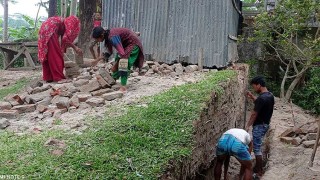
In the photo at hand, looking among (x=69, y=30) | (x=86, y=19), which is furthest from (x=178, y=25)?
(x=86, y=19)

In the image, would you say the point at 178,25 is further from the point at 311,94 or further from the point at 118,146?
the point at 311,94

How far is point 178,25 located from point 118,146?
6.20 metres

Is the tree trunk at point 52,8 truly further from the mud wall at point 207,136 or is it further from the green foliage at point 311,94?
the green foliage at point 311,94

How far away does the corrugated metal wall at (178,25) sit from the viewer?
901 centimetres

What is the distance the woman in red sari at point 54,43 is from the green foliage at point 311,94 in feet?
34.0

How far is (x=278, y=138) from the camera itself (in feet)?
Answer: 26.6

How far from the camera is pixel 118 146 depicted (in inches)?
147

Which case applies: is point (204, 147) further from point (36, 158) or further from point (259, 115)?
point (36, 158)

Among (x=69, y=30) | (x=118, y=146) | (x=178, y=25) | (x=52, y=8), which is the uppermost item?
(x=52, y=8)

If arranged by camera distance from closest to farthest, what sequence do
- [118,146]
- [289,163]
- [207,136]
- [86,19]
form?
[118,146] → [207,136] → [289,163] → [86,19]

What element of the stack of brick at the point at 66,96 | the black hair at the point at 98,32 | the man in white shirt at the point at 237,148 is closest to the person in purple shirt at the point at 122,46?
the black hair at the point at 98,32

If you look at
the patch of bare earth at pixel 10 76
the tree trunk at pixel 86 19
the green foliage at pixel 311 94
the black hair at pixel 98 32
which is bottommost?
the green foliage at pixel 311 94

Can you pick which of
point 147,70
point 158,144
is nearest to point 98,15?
point 147,70

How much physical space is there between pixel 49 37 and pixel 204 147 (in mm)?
4069
